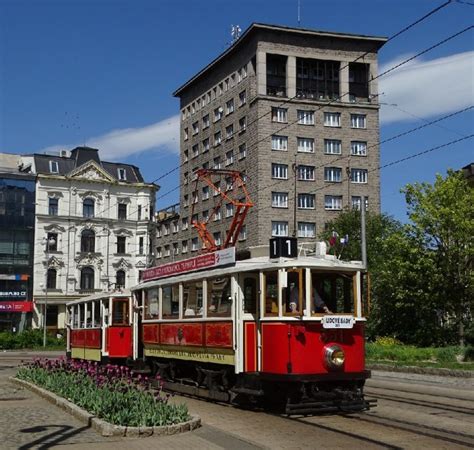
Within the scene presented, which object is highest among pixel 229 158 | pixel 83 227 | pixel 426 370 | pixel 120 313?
pixel 229 158

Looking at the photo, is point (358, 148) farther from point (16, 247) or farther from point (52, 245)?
point (16, 247)

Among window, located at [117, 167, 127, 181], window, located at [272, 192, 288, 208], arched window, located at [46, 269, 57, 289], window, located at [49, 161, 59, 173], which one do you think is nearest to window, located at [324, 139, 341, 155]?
window, located at [272, 192, 288, 208]

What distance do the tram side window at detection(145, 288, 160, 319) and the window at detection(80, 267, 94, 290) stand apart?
4753 cm

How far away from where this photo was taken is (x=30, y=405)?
13945mm

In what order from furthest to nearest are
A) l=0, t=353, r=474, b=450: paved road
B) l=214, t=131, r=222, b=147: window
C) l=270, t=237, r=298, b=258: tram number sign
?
1. l=214, t=131, r=222, b=147: window
2. l=270, t=237, r=298, b=258: tram number sign
3. l=0, t=353, r=474, b=450: paved road

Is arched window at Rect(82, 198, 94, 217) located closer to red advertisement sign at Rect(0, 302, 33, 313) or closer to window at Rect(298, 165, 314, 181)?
red advertisement sign at Rect(0, 302, 33, 313)

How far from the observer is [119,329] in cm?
2188

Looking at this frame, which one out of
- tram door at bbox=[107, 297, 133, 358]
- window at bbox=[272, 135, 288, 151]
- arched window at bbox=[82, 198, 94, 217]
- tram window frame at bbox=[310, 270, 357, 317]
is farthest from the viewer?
arched window at bbox=[82, 198, 94, 217]

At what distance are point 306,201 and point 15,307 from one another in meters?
25.7

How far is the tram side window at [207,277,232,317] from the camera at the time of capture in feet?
46.8

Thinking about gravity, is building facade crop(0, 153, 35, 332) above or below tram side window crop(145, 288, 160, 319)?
above

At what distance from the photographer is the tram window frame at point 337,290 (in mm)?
13198

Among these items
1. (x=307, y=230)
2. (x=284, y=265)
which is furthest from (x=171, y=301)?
(x=307, y=230)

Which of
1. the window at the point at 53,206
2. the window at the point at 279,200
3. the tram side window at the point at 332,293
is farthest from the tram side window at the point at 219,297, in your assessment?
the window at the point at 53,206
